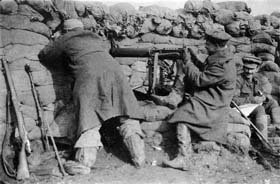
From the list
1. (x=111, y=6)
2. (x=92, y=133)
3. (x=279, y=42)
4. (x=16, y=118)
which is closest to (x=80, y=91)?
(x=92, y=133)

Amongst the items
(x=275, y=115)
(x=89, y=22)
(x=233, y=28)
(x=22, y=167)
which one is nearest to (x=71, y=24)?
(x=89, y=22)

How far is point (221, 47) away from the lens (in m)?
5.21

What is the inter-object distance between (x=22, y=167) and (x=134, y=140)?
4.35 feet

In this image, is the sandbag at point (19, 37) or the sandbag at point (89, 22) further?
the sandbag at point (89, 22)

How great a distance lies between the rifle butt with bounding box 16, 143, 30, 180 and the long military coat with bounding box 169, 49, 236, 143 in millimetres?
1838

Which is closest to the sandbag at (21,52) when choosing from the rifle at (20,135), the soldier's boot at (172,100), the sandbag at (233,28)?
the rifle at (20,135)

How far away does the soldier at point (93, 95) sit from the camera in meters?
4.68

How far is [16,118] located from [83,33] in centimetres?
135

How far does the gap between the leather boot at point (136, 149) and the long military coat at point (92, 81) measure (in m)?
0.30

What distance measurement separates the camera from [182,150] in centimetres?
495

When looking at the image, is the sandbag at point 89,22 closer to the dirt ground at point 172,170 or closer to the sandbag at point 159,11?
the sandbag at point 159,11

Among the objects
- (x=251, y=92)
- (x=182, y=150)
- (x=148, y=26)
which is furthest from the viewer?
(x=148, y=26)

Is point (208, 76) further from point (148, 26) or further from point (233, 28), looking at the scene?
point (233, 28)

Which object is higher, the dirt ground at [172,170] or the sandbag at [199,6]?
the sandbag at [199,6]
